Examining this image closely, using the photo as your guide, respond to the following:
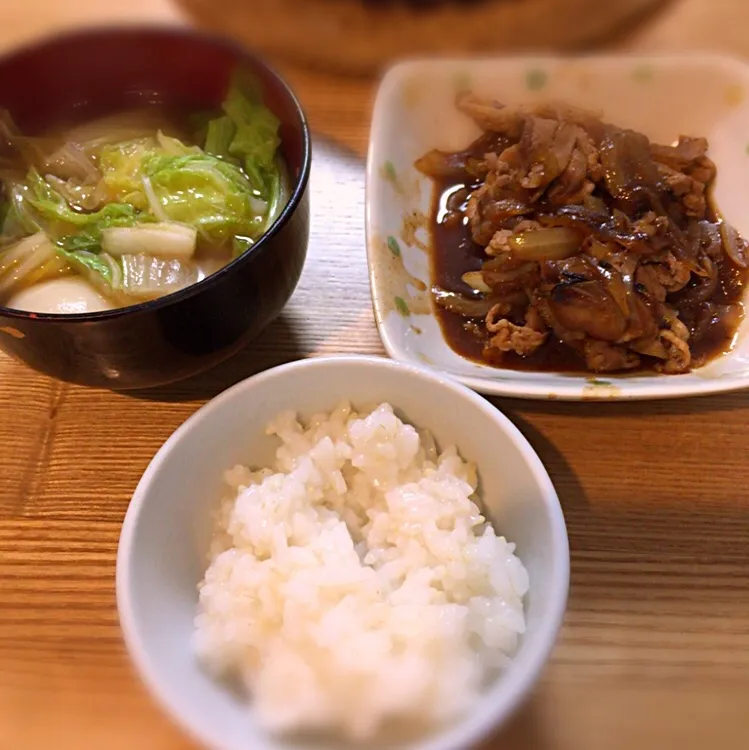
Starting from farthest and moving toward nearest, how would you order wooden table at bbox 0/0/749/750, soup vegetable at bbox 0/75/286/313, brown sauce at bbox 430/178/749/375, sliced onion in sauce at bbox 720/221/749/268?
sliced onion in sauce at bbox 720/221/749/268, brown sauce at bbox 430/178/749/375, soup vegetable at bbox 0/75/286/313, wooden table at bbox 0/0/749/750

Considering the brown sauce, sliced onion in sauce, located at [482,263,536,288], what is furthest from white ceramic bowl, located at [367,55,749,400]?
sliced onion in sauce, located at [482,263,536,288]

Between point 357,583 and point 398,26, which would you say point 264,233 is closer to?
point 357,583

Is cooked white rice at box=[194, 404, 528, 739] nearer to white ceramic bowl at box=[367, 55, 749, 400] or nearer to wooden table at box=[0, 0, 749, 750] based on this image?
wooden table at box=[0, 0, 749, 750]

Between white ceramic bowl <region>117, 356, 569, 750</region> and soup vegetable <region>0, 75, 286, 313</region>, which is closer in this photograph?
white ceramic bowl <region>117, 356, 569, 750</region>

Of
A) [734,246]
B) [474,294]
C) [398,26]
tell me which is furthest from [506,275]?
[398,26]

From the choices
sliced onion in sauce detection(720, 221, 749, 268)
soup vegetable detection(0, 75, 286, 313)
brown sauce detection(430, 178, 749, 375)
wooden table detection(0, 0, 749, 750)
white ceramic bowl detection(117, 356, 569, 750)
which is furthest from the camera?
sliced onion in sauce detection(720, 221, 749, 268)
